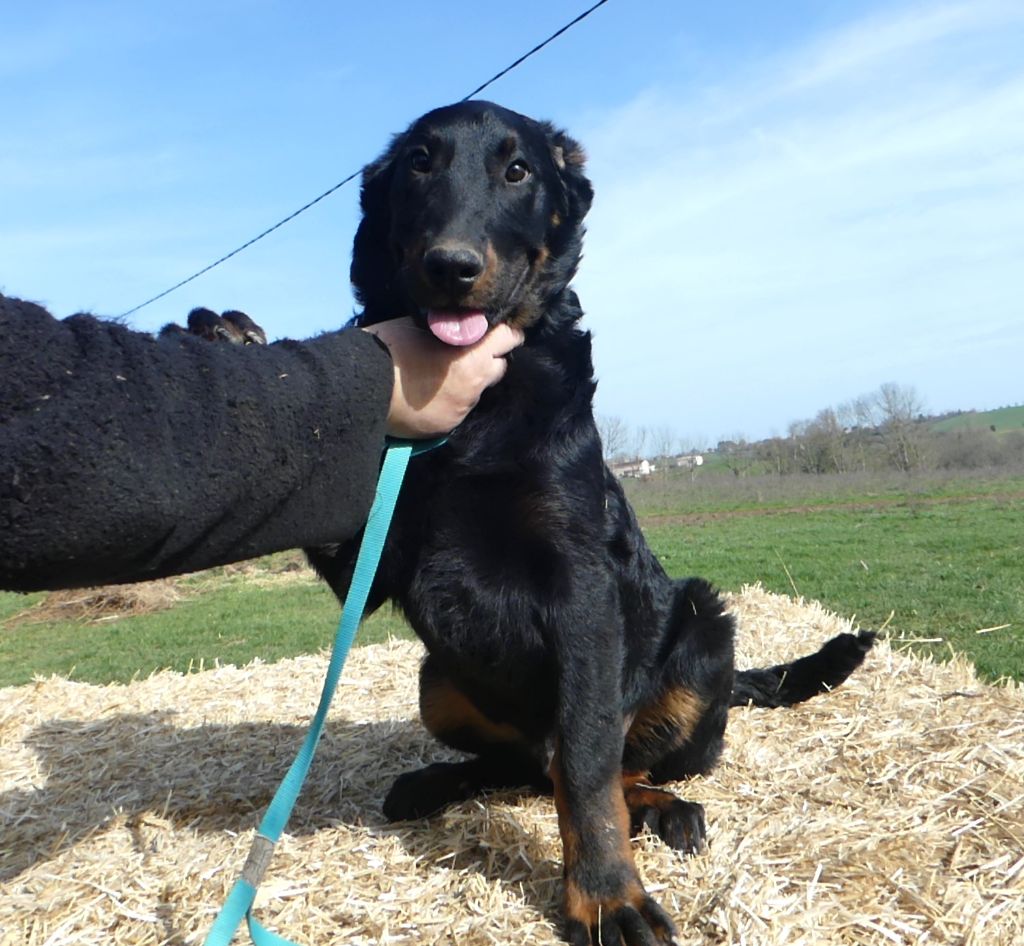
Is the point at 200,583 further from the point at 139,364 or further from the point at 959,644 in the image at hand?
the point at 139,364

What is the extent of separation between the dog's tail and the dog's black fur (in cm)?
95

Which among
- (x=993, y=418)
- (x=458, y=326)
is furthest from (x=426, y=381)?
(x=993, y=418)

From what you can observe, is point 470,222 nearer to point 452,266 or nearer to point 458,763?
point 452,266

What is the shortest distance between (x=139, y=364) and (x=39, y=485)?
0.30 m

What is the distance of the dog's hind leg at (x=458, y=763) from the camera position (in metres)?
3.51

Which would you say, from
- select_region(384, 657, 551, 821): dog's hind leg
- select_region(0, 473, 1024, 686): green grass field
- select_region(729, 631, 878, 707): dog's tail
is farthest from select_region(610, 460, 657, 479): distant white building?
select_region(384, 657, 551, 821): dog's hind leg

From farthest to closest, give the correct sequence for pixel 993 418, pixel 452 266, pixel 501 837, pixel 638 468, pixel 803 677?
pixel 993 418, pixel 638 468, pixel 803 677, pixel 501 837, pixel 452 266

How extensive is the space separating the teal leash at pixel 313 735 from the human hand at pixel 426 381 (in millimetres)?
117

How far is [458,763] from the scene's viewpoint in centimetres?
372

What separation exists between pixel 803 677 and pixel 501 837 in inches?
80.2

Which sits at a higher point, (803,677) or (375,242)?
(375,242)

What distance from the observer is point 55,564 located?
65.8 inches

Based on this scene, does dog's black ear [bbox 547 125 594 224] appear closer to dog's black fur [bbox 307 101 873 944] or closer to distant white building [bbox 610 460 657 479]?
dog's black fur [bbox 307 101 873 944]

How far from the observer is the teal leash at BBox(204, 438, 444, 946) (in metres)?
2.15
